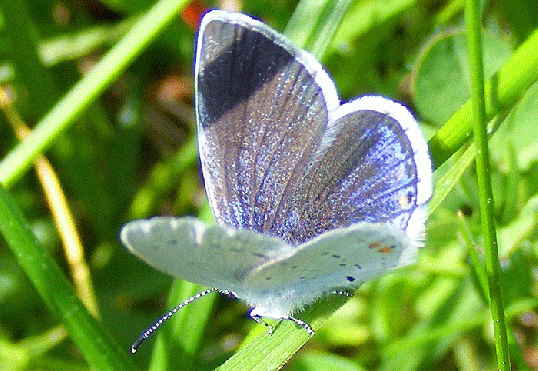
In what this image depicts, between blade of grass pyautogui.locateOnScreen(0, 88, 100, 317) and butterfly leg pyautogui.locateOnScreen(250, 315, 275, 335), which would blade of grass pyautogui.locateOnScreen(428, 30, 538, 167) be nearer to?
butterfly leg pyautogui.locateOnScreen(250, 315, 275, 335)

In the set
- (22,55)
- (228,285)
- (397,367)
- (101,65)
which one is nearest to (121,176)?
(22,55)

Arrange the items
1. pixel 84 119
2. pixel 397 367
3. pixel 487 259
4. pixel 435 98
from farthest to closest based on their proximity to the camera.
Answer: pixel 84 119
pixel 397 367
pixel 435 98
pixel 487 259

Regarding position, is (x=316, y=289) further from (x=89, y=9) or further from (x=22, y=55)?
(x=89, y=9)

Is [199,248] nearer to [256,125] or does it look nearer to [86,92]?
[256,125]

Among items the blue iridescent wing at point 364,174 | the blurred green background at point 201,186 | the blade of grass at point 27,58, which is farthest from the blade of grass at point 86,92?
the blue iridescent wing at point 364,174

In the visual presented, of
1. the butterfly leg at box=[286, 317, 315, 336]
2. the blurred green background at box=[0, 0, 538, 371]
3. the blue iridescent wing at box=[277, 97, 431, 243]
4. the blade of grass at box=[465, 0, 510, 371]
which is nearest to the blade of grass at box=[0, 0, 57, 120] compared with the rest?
the blurred green background at box=[0, 0, 538, 371]
